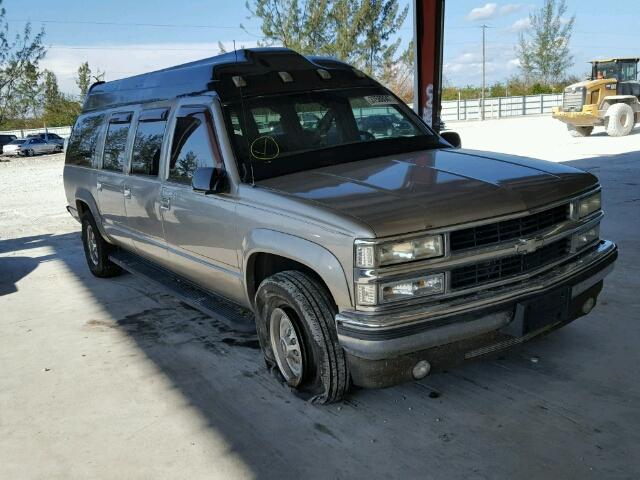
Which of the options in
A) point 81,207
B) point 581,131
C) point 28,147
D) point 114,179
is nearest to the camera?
point 114,179

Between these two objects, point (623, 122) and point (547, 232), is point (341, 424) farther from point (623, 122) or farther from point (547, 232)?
point (623, 122)

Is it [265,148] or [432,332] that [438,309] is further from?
[265,148]

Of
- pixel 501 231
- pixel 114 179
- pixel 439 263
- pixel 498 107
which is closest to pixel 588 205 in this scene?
pixel 501 231

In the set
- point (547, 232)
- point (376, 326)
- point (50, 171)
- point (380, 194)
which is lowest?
point (50, 171)

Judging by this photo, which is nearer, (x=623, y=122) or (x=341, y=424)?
(x=341, y=424)

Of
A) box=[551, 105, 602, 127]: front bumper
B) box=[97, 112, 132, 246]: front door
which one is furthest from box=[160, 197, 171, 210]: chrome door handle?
box=[551, 105, 602, 127]: front bumper

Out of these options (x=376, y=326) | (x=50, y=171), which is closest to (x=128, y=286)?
(x=376, y=326)

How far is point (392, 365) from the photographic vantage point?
3.06m

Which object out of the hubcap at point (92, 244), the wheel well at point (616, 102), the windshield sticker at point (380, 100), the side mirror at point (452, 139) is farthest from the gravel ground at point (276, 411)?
the wheel well at point (616, 102)

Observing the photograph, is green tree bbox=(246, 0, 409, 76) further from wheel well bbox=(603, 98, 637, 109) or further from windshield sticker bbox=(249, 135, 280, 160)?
windshield sticker bbox=(249, 135, 280, 160)

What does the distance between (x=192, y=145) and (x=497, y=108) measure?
42.9 m

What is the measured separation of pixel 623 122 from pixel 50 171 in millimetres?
21657

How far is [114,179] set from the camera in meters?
5.75

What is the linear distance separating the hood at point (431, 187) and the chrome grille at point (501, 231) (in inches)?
2.6
